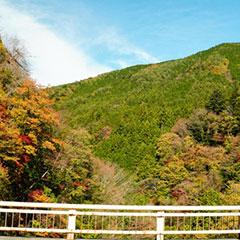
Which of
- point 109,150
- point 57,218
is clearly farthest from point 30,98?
point 109,150

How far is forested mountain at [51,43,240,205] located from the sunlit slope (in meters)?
0.20

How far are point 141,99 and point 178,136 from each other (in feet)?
97.2

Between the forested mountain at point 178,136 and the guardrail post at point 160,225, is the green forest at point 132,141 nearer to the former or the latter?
the forested mountain at point 178,136

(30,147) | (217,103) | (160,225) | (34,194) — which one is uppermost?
(217,103)

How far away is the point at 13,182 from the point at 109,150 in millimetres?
33667

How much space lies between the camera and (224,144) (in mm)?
42469

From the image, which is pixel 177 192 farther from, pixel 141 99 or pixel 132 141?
pixel 141 99

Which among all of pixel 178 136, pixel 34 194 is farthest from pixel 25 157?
pixel 178 136

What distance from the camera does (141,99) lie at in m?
75.2

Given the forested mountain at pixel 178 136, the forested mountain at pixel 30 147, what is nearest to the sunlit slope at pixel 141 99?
the forested mountain at pixel 178 136

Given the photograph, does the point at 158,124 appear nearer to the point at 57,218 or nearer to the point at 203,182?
the point at 203,182

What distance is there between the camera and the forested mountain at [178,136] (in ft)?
113

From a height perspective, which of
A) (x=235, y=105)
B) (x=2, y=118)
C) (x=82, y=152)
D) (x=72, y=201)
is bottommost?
(x=72, y=201)

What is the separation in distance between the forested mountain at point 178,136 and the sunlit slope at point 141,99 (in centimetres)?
20
